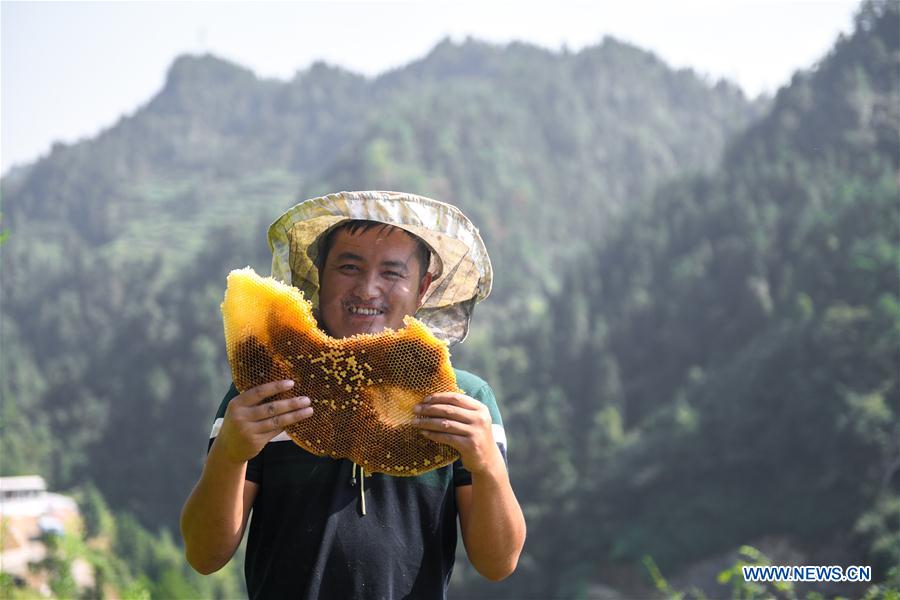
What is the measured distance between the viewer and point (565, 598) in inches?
2154

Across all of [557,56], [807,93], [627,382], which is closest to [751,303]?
[627,382]

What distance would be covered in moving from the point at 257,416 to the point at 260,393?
2.0 inches

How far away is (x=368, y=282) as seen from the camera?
252cm

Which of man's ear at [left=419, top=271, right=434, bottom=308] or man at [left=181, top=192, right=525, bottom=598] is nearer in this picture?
man at [left=181, top=192, right=525, bottom=598]

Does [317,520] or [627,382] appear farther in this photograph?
[627,382]

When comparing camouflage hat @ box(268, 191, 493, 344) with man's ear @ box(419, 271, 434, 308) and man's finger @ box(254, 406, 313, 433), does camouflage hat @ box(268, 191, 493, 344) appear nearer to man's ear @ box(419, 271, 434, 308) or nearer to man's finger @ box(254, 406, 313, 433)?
man's ear @ box(419, 271, 434, 308)

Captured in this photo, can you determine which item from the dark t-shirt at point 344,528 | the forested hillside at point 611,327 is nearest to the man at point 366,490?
the dark t-shirt at point 344,528

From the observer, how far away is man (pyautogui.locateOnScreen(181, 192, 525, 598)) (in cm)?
237

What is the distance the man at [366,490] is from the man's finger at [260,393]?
4 cm

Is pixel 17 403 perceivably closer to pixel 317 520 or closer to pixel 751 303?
pixel 751 303

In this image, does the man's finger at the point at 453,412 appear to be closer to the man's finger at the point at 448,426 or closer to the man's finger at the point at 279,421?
the man's finger at the point at 448,426

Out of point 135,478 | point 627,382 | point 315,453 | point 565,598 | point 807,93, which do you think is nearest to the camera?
point 315,453

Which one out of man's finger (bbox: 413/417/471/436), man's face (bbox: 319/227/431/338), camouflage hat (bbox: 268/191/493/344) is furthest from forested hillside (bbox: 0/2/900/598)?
man's finger (bbox: 413/417/471/436)

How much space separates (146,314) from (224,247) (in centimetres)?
1370
